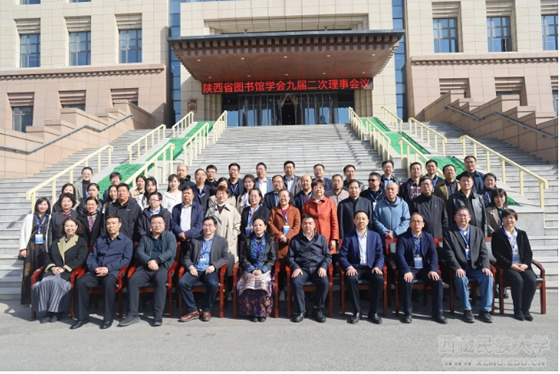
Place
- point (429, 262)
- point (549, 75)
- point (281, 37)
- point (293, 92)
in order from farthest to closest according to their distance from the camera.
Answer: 1. point (293, 92)
2. point (549, 75)
3. point (281, 37)
4. point (429, 262)

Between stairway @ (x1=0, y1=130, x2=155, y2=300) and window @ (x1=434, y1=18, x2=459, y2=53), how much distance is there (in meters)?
20.5

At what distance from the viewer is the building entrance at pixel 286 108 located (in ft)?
79.4

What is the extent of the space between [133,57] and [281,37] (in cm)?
1150

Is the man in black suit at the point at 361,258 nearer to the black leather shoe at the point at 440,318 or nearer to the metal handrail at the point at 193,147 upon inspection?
the black leather shoe at the point at 440,318

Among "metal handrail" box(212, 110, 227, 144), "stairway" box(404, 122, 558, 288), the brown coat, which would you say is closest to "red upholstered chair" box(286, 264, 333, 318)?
the brown coat

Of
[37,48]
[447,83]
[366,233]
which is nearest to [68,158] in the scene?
[366,233]

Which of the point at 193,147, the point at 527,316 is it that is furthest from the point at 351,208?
the point at 193,147

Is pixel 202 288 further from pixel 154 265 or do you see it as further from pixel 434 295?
pixel 434 295

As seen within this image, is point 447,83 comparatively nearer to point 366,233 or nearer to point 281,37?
point 281,37

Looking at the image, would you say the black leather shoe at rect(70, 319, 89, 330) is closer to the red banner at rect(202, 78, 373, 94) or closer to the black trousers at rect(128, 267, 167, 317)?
the black trousers at rect(128, 267, 167, 317)

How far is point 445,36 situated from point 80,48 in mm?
24108

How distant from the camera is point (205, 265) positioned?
16.9 feet

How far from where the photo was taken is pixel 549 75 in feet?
72.5

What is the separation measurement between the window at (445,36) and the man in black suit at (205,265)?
76.6ft
